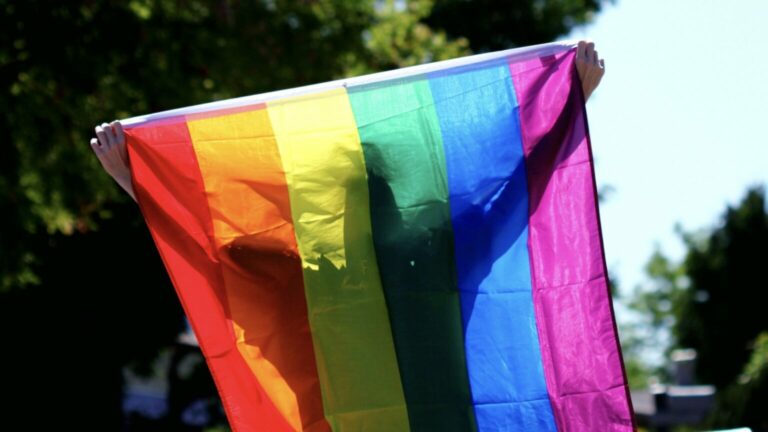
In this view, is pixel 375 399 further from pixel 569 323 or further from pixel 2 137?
pixel 2 137

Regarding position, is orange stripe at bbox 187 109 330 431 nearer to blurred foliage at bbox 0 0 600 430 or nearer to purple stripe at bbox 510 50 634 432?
purple stripe at bbox 510 50 634 432

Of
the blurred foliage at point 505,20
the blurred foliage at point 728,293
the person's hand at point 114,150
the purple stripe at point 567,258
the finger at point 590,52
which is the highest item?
the blurred foliage at point 505,20

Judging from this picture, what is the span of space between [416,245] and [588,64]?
950 millimetres

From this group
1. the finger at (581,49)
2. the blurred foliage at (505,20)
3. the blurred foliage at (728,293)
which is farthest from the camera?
the blurred foliage at (728,293)

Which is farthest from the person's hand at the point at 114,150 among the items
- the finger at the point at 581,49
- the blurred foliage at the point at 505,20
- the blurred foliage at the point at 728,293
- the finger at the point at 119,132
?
the blurred foliage at the point at 728,293

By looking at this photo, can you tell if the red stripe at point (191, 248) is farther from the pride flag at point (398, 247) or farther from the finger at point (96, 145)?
the finger at point (96, 145)

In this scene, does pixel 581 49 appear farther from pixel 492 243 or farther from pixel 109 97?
pixel 109 97

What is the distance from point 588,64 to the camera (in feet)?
15.4

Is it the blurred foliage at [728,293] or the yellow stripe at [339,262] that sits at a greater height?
the yellow stripe at [339,262]

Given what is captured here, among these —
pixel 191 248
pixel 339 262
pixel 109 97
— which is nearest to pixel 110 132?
pixel 191 248

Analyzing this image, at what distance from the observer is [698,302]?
51312 mm

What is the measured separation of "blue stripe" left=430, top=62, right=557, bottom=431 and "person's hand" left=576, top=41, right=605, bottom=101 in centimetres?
28

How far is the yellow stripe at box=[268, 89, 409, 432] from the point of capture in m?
4.57

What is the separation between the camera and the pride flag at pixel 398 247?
4.52 meters
